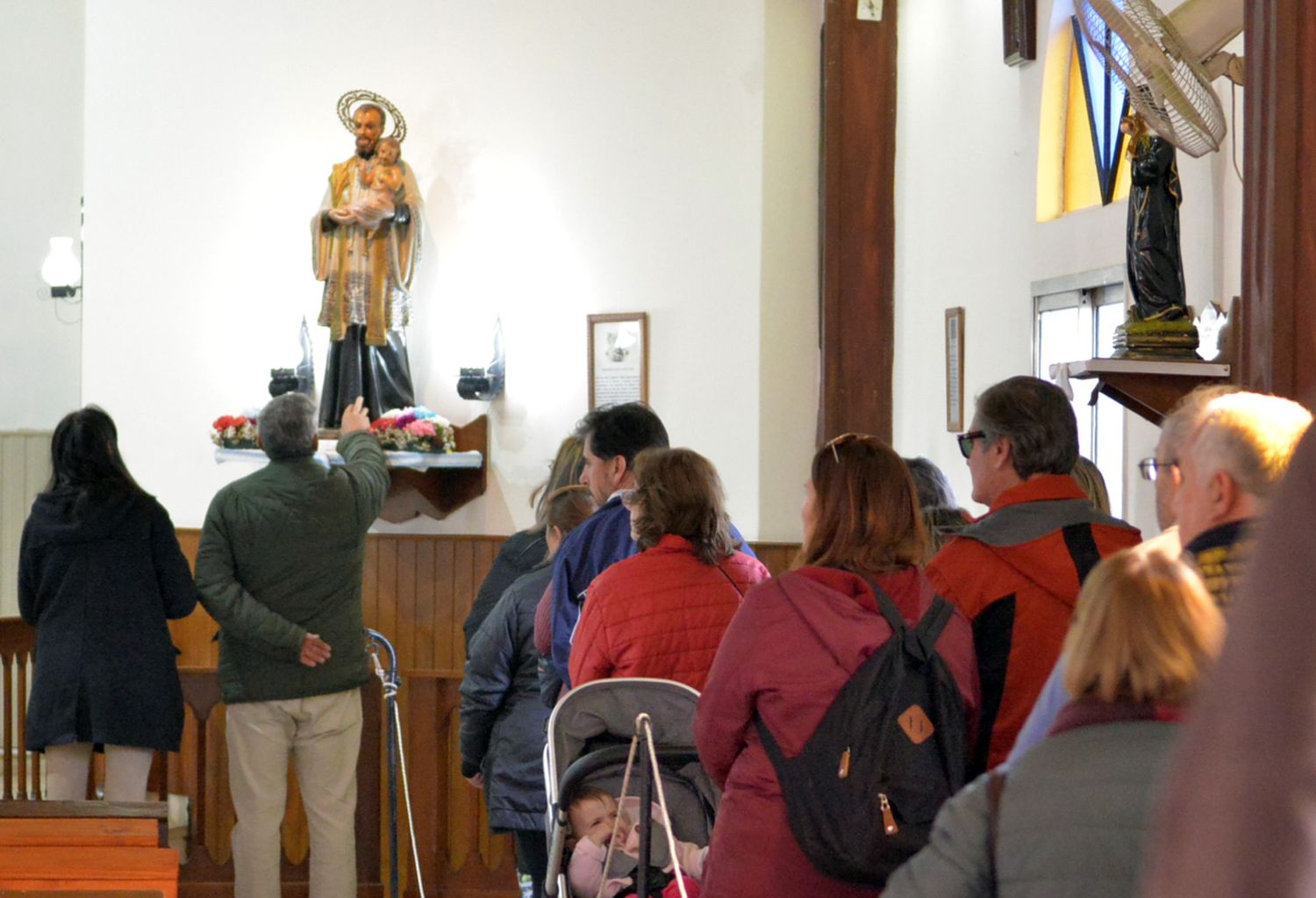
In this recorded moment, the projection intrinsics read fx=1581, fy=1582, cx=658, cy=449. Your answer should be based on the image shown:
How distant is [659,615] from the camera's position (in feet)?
10.7

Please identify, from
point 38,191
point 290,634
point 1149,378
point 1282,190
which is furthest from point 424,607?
point 1282,190

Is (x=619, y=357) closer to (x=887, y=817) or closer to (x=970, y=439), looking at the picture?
(x=970, y=439)

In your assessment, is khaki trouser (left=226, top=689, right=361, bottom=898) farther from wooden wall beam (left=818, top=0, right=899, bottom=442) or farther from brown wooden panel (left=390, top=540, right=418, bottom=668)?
wooden wall beam (left=818, top=0, right=899, bottom=442)

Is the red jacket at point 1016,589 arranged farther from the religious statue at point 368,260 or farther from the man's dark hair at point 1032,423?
the religious statue at point 368,260

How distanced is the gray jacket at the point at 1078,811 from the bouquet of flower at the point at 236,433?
6004 mm

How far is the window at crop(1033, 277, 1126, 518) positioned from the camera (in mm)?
4773

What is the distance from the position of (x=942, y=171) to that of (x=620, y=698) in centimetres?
382

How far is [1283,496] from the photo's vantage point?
257 millimetres

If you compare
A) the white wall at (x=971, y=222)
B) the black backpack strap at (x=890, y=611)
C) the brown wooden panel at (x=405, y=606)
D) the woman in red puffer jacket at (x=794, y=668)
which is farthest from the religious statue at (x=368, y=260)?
the black backpack strap at (x=890, y=611)

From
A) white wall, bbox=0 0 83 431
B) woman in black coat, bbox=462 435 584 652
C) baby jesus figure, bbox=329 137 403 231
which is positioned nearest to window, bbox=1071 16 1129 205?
woman in black coat, bbox=462 435 584 652

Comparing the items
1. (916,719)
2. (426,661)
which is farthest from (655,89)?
(916,719)

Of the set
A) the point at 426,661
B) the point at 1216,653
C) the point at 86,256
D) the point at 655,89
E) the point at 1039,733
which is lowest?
the point at 426,661

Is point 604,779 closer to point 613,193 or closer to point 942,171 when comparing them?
point 942,171

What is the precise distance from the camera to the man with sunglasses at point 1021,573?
104 inches
